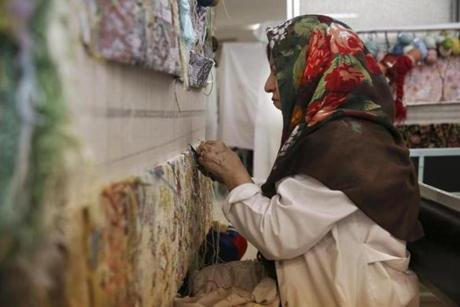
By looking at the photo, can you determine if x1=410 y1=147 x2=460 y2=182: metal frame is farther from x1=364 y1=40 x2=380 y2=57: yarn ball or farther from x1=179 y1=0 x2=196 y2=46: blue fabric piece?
x1=179 y1=0 x2=196 y2=46: blue fabric piece

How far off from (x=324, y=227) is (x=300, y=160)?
18cm

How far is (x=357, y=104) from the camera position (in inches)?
49.7

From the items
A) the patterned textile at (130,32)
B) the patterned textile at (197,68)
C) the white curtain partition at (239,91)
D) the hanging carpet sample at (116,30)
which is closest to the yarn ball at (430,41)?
the patterned textile at (197,68)

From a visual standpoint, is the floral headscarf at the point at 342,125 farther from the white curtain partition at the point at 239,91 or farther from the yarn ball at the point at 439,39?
the white curtain partition at the point at 239,91

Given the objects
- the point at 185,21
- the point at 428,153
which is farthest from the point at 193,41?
the point at 428,153

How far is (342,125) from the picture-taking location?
121 cm

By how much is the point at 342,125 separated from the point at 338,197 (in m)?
0.19

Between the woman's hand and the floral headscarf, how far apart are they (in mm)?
83

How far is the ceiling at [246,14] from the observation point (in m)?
4.20

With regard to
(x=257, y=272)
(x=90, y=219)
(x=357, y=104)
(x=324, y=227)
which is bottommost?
(x=257, y=272)

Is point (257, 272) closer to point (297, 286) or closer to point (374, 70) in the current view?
point (297, 286)

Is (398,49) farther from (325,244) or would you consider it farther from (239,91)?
(239,91)

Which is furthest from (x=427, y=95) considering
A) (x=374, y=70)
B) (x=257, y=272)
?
(x=257, y=272)

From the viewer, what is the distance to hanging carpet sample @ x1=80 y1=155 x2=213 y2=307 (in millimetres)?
630
